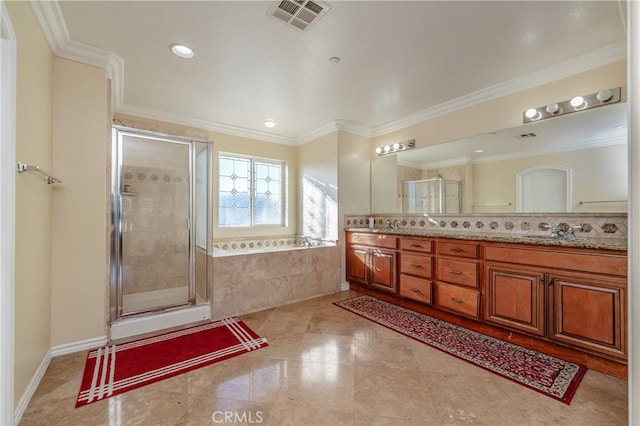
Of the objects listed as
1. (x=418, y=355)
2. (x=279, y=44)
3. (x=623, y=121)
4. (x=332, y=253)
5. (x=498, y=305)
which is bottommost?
(x=418, y=355)

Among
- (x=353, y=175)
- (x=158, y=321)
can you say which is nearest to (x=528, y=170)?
(x=353, y=175)

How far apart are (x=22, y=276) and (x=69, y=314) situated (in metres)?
0.80

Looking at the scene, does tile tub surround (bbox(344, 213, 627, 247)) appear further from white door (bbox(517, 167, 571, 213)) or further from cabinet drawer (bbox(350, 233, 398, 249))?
cabinet drawer (bbox(350, 233, 398, 249))

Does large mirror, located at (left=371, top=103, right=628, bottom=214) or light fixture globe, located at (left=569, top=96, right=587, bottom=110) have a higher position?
light fixture globe, located at (left=569, top=96, right=587, bottom=110)

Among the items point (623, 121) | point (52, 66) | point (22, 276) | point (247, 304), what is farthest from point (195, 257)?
point (623, 121)

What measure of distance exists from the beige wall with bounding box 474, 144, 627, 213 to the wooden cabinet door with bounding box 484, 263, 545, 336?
0.74m

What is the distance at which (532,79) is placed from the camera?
2445mm

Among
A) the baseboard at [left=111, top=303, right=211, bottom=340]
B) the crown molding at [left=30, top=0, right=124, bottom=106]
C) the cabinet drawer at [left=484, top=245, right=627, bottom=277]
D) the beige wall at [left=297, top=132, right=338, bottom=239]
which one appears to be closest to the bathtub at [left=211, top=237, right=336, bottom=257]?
the beige wall at [left=297, top=132, right=338, bottom=239]

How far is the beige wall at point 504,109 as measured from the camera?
83.3 inches

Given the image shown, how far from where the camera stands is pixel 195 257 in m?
3.04

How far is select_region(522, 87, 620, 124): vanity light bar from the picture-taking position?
6.80ft

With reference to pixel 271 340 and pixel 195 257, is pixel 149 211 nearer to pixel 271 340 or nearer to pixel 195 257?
pixel 195 257

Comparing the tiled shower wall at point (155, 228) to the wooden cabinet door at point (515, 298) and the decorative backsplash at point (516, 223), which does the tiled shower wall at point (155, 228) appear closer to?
the decorative backsplash at point (516, 223)

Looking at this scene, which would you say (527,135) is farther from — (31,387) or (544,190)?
(31,387)
